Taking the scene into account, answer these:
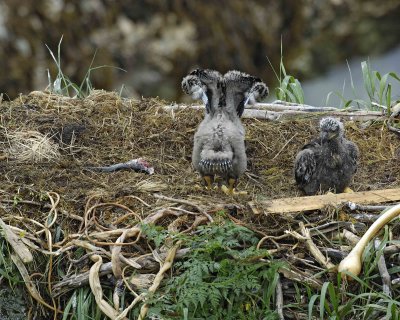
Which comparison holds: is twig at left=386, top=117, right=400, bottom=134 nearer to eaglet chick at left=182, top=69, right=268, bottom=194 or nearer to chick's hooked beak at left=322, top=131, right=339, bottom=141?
chick's hooked beak at left=322, top=131, right=339, bottom=141

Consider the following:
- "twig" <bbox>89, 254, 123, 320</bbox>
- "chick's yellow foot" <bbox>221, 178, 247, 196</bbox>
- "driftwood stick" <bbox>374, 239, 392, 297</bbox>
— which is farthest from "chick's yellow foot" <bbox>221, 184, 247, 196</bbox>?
"driftwood stick" <bbox>374, 239, 392, 297</bbox>

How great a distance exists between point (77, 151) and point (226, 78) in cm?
133

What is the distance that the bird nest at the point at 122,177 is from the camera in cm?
735

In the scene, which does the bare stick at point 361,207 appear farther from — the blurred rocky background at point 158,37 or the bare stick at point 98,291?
the blurred rocky background at point 158,37

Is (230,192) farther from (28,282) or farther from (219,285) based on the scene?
(28,282)

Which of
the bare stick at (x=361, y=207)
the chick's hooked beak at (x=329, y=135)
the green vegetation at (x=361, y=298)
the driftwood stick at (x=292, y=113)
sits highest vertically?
the driftwood stick at (x=292, y=113)

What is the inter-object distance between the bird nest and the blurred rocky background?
1112mm

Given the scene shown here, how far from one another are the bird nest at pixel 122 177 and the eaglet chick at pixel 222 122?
20 centimetres

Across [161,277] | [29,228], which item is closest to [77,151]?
A: [29,228]

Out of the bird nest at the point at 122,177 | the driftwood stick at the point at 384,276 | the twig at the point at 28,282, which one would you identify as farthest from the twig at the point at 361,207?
the twig at the point at 28,282

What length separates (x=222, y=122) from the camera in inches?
332

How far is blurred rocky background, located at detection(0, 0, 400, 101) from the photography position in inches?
419

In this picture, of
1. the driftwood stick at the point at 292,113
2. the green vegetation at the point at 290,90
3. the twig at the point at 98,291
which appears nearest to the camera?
the twig at the point at 98,291

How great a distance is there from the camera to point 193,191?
8289mm
